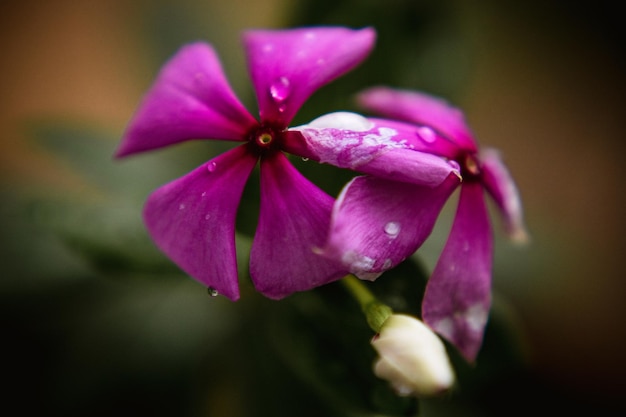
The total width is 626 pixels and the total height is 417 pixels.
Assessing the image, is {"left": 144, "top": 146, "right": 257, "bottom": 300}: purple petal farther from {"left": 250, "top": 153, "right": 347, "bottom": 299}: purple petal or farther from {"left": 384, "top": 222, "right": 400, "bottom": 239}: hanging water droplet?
{"left": 384, "top": 222, "right": 400, "bottom": 239}: hanging water droplet

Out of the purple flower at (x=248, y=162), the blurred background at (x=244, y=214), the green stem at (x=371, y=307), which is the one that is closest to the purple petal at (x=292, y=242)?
the purple flower at (x=248, y=162)

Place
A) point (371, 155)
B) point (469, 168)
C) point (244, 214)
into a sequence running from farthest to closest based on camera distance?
point (244, 214), point (469, 168), point (371, 155)

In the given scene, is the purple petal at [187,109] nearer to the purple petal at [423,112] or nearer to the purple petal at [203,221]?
the purple petal at [203,221]

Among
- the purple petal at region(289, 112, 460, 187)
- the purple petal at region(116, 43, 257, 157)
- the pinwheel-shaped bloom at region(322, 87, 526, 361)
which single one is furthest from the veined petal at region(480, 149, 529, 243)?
the purple petal at region(116, 43, 257, 157)

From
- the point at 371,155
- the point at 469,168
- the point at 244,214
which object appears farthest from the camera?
the point at 244,214

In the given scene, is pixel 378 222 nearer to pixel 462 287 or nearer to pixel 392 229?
pixel 392 229

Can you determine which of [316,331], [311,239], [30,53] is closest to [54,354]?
[316,331]

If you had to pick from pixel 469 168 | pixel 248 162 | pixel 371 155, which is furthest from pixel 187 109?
pixel 469 168

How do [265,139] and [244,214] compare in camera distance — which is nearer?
[265,139]
